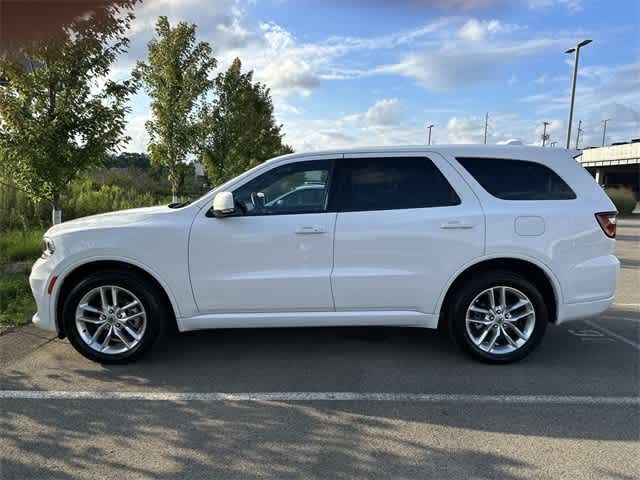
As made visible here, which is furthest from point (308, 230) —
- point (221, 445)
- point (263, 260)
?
point (221, 445)

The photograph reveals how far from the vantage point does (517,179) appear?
13.1ft

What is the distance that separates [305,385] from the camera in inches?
142

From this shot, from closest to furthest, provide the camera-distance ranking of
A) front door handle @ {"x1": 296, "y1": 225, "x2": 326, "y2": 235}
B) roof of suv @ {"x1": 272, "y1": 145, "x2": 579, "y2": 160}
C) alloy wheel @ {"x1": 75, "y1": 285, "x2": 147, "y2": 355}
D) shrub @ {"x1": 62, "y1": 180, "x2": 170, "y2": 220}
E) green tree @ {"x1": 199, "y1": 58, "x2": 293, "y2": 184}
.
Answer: front door handle @ {"x1": 296, "y1": 225, "x2": 326, "y2": 235} < alloy wheel @ {"x1": 75, "y1": 285, "x2": 147, "y2": 355} < roof of suv @ {"x1": 272, "y1": 145, "x2": 579, "y2": 160} < shrub @ {"x1": 62, "y1": 180, "x2": 170, "y2": 220} < green tree @ {"x1": 199, "y1": 58, "x2": 293, "y2": 184}

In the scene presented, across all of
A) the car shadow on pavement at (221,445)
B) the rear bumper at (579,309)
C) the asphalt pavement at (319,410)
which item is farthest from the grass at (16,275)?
the rear bumper at (579,309)

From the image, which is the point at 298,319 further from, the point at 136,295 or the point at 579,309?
the point at 579,309

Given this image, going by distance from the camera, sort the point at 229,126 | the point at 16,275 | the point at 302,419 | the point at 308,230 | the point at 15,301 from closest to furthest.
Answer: the point at 302,419
the point at 308,230
the point at 15,301
the point at 16,275
the point at 229,126

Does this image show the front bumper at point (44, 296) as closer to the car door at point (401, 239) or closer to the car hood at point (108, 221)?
the car hood at point (108, 221)

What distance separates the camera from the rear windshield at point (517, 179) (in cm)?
395

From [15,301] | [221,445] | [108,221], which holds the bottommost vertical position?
[221,445]

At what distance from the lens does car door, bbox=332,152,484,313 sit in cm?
383

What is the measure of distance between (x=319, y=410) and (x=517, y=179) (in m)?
2.64

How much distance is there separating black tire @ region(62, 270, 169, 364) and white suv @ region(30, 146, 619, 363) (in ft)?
0.03

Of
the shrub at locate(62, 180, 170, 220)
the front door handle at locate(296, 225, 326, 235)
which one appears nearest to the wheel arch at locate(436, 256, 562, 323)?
the front door handle at locate(296, 225, 326, 235)

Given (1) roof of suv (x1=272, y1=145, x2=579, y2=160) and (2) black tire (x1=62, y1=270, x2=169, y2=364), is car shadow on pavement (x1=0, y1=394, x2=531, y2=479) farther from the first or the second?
(1) roof of suv (x1=272, y1=145, x2=579, y2=160)
